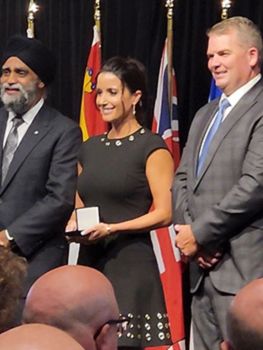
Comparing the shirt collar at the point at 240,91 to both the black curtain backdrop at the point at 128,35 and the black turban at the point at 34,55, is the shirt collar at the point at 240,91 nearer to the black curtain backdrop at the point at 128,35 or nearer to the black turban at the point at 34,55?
the black turban at the point at 34,55

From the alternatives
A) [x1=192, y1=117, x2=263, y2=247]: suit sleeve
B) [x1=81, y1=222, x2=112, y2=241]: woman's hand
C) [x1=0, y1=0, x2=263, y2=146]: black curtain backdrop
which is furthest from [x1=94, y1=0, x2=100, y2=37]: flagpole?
[x1=192, y1=117, x2=263, y2=247]: suit sleeve

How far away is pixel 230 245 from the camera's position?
10.8 ft

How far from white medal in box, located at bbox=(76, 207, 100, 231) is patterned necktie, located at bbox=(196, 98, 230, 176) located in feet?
1.43

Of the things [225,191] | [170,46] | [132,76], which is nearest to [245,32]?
[132,76]

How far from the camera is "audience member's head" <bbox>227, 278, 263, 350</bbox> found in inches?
65.7

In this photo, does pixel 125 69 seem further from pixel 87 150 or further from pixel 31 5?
pixel 31 5

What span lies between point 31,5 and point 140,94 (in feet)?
5.24

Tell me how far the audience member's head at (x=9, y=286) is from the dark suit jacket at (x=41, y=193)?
181cm

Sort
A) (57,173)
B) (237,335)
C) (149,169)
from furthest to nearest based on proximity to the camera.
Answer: (57,173)
(149,169)
(237,335)

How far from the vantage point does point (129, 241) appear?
3.55m

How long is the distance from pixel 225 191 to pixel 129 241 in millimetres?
480

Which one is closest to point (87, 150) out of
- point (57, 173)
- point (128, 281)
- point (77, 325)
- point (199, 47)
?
point (57, 173)

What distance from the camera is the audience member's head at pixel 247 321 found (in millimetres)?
1669

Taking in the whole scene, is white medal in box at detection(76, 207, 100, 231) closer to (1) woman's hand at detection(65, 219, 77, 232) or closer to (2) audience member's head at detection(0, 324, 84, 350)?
(1) woman's hand at detection(65, 219, 77, 232)
